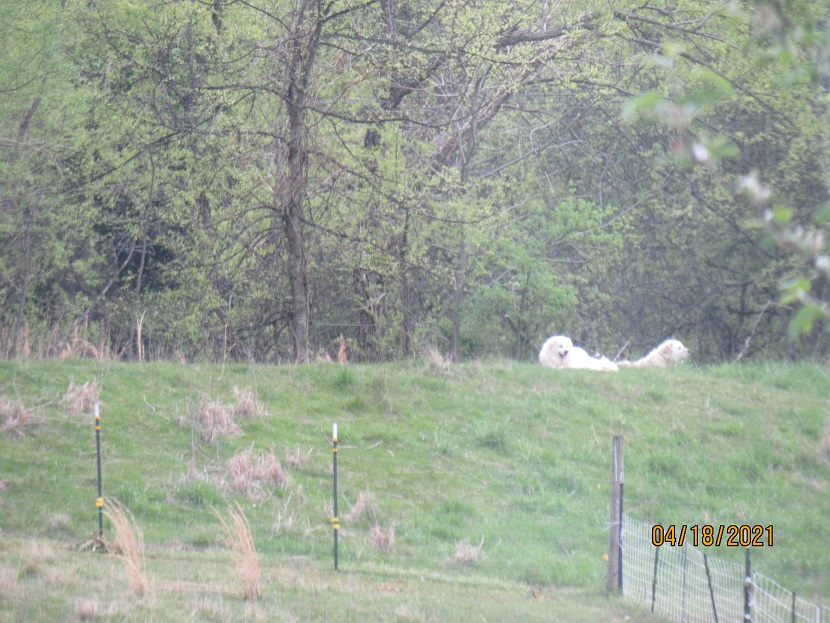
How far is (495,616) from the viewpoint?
272 inches

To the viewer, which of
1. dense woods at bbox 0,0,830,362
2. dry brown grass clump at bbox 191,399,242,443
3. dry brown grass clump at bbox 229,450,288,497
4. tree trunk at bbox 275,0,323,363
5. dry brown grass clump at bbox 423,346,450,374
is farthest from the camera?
dense woods at bbox 0,0,830,362

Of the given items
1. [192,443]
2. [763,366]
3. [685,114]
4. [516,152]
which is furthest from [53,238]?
[685,114]

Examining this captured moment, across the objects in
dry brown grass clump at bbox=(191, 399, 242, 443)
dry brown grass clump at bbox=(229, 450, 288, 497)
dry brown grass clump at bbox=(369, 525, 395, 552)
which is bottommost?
dry brown grass clump at bbox=(369, 525, 395, 552)

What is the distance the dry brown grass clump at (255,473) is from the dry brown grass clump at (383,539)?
141 cm

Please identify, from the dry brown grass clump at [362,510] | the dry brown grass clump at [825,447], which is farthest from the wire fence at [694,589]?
the dry brown grass clump at [825,447]

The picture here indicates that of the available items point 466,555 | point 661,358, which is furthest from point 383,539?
point 661,358

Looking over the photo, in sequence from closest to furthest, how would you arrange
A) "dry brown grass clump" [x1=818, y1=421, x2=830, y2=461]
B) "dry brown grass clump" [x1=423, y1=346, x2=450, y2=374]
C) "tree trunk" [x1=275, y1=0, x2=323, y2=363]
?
"dry brown grass clump" [x1=818, y1=421, x2=830, y2=461] → "dry brown grass clump" [x1=423, y1=346, x2=450, y2=374] → "tree trunk" [x1=275, y1=0, x2=323, y2=363]

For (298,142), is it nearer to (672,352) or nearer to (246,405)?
(246,405)

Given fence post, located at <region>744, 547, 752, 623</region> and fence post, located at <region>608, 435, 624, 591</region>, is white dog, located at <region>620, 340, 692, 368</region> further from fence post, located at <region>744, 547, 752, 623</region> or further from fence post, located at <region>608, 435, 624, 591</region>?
fence post, located at <region>744, 547, 752, 623</region>

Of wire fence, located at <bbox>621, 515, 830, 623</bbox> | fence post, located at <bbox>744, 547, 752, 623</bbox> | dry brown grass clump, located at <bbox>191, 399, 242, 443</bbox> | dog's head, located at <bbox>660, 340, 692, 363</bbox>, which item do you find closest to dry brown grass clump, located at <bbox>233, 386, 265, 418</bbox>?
dry brown grass clump, located at <bbox>191, 399, 242, 443</bbox>

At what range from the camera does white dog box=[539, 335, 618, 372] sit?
1672 cm

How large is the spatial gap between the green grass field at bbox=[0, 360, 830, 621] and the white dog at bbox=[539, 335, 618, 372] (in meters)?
1.21

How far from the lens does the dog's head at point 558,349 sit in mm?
17141

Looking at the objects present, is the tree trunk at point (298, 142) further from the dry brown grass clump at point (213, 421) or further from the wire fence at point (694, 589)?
the wire fence at point (694, 589)
